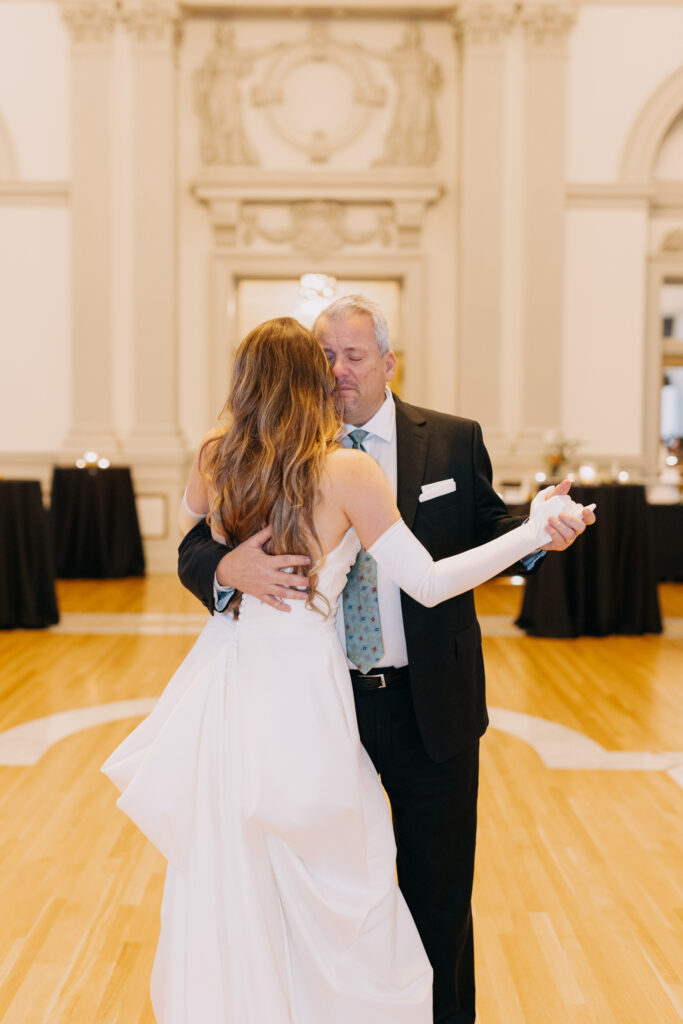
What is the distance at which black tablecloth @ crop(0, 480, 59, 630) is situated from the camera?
263 inches

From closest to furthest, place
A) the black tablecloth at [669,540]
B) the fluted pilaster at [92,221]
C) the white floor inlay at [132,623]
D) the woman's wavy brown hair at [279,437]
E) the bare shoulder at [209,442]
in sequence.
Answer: the woman's wavy brown hair at [279,437] < the bare shoulder at [209,442] < the white floor inlay at [132,623] < the black tablecloth at [669,540] < the fluted pilaster at [92,221]

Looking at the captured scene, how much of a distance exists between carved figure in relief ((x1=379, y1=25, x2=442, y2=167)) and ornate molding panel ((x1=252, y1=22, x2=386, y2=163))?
0.22m

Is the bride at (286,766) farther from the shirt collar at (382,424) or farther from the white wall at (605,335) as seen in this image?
the white wall at (605,335)

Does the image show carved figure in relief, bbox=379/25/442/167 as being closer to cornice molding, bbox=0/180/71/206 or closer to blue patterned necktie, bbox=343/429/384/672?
cornice molding, bbox=0/180/71/206

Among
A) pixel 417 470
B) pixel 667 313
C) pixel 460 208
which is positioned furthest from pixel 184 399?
pixel 417 470

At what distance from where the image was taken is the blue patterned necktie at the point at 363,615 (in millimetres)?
2002

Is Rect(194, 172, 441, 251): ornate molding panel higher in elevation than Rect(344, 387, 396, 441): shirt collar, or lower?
higher

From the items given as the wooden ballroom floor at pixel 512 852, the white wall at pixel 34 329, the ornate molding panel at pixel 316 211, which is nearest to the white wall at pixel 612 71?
the ornate molding panel at pixel 316 211

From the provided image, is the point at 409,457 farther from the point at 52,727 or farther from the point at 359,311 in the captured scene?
the point at 52,727

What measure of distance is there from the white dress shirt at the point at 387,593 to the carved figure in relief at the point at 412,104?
324 inches

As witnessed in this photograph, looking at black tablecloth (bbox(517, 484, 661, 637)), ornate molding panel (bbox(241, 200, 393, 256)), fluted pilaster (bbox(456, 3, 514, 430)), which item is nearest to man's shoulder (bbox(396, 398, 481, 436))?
Answer: black tablecloth (bbox(517, 484, 661, 637))

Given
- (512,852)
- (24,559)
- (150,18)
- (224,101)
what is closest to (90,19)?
(150,18)

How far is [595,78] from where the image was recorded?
31.1 feet

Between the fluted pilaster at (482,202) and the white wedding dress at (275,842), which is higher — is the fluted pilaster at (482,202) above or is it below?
above
